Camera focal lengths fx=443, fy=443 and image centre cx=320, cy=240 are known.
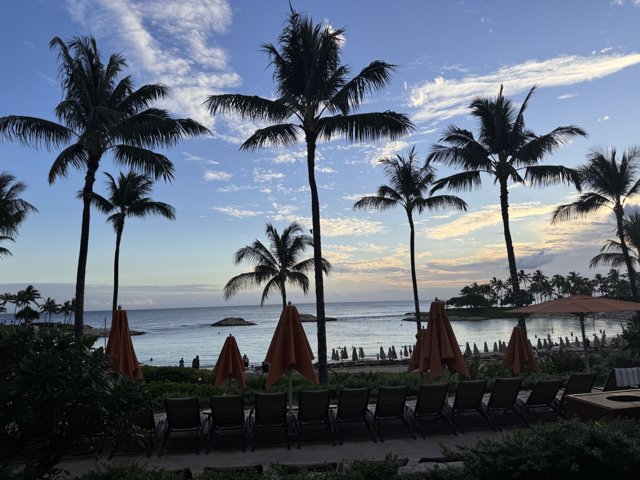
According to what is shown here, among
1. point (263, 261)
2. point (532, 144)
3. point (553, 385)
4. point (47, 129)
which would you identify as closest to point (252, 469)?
point (553, 385)

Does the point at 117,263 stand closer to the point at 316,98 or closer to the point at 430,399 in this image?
the point at 316,98

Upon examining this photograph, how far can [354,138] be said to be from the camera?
13.9m

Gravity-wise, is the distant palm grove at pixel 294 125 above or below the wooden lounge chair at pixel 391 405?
above

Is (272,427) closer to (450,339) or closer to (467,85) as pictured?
(450,339)

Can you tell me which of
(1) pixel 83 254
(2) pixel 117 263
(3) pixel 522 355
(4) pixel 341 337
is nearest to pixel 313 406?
(3) pixel 522 355

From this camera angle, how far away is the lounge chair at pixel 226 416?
22.3 ft

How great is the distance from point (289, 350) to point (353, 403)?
1.41 m

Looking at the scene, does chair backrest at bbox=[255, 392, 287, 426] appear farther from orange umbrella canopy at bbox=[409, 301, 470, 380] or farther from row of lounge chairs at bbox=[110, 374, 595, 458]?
orange umbrella canopy at bbox=[409, 301, 470, 380]

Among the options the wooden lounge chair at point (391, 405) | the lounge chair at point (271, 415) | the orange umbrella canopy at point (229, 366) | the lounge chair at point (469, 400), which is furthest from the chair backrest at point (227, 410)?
the lounge chair at point (469, 400)

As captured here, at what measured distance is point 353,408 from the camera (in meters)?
7.21

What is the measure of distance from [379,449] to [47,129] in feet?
42.5

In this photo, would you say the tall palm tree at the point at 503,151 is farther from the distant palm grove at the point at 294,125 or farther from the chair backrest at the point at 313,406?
the chair backrest at the point at 313,406

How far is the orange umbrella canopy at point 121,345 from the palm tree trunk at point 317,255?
5.51m

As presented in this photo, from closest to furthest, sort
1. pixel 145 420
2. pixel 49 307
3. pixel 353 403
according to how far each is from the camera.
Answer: pixel 145 420
pixel 353 403
pixel 49 307
